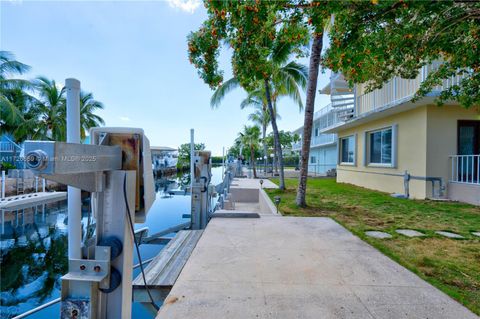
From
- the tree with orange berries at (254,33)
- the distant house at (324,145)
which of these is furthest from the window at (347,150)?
the tree with orange berries at (254,33)

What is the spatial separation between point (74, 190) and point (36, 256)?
7.25 m

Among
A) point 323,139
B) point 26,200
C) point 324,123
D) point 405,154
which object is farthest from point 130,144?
point 324,123

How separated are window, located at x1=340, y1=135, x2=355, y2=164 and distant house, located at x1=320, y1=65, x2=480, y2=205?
8.86 feet

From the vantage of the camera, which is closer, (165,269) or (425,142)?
(165,269)

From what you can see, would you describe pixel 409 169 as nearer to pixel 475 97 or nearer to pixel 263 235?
pixel 475 97

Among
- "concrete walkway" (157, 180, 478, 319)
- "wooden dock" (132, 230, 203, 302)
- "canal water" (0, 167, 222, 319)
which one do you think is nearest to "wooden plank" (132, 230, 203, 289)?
"wooden dock" (132, 230, 203, 302)

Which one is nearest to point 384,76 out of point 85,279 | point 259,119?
point 85,279

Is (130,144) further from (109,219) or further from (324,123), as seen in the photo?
(324,123)

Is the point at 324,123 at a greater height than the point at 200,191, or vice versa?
the point at 324,123

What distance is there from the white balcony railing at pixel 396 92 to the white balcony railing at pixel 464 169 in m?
2.35

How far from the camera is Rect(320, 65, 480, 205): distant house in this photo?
8453 mm

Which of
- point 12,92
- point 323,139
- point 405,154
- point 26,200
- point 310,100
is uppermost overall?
point 12,92

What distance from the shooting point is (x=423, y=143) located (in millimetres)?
8805

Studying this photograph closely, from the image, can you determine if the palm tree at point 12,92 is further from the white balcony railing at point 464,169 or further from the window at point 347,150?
the white balcony railing at point 464,169
